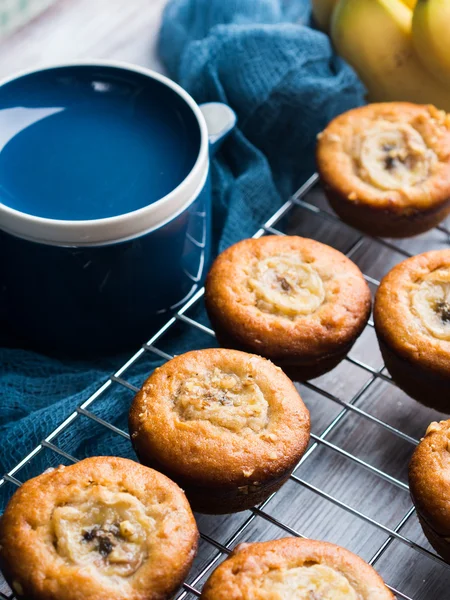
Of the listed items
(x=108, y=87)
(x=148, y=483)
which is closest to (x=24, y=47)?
(x=108, y=87)

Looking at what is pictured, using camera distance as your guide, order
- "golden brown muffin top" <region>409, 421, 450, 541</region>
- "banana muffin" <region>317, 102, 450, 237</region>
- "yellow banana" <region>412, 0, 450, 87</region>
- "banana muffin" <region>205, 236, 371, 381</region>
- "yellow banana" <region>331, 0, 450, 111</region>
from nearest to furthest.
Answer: "golden brown muffin top" <region>409, 421, 450, 541</region> < "banana muffin" <region>205, 236, 371, 381</region> < "banana muffin" <region>317, 102, 450, 237</region> < "yellow banana" <region>412, 0, 450, 87</region> < "yellow banana" <region>331, 0, 450, 111</region>

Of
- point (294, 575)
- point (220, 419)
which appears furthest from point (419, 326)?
point (294, 575)

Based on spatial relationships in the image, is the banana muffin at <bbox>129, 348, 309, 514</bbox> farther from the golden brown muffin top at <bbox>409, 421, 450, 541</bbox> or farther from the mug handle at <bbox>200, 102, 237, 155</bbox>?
the mug handle at <bbox>200, 102, 237, 155</bbox>

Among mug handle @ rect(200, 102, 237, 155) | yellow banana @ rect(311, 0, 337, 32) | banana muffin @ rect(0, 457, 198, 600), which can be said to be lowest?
banana muffin @ rect(0, 457, 198, 600)

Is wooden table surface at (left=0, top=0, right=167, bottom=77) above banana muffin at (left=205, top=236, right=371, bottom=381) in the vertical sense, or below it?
above

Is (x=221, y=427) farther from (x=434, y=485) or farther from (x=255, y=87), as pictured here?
(x=255, y=87)

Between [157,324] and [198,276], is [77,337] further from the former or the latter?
[198,276]

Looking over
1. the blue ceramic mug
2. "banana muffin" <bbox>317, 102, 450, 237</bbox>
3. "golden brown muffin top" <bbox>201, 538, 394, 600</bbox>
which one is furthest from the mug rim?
"golden brown muffin top" <bbox>201, 538, 394, 600</bbox>
